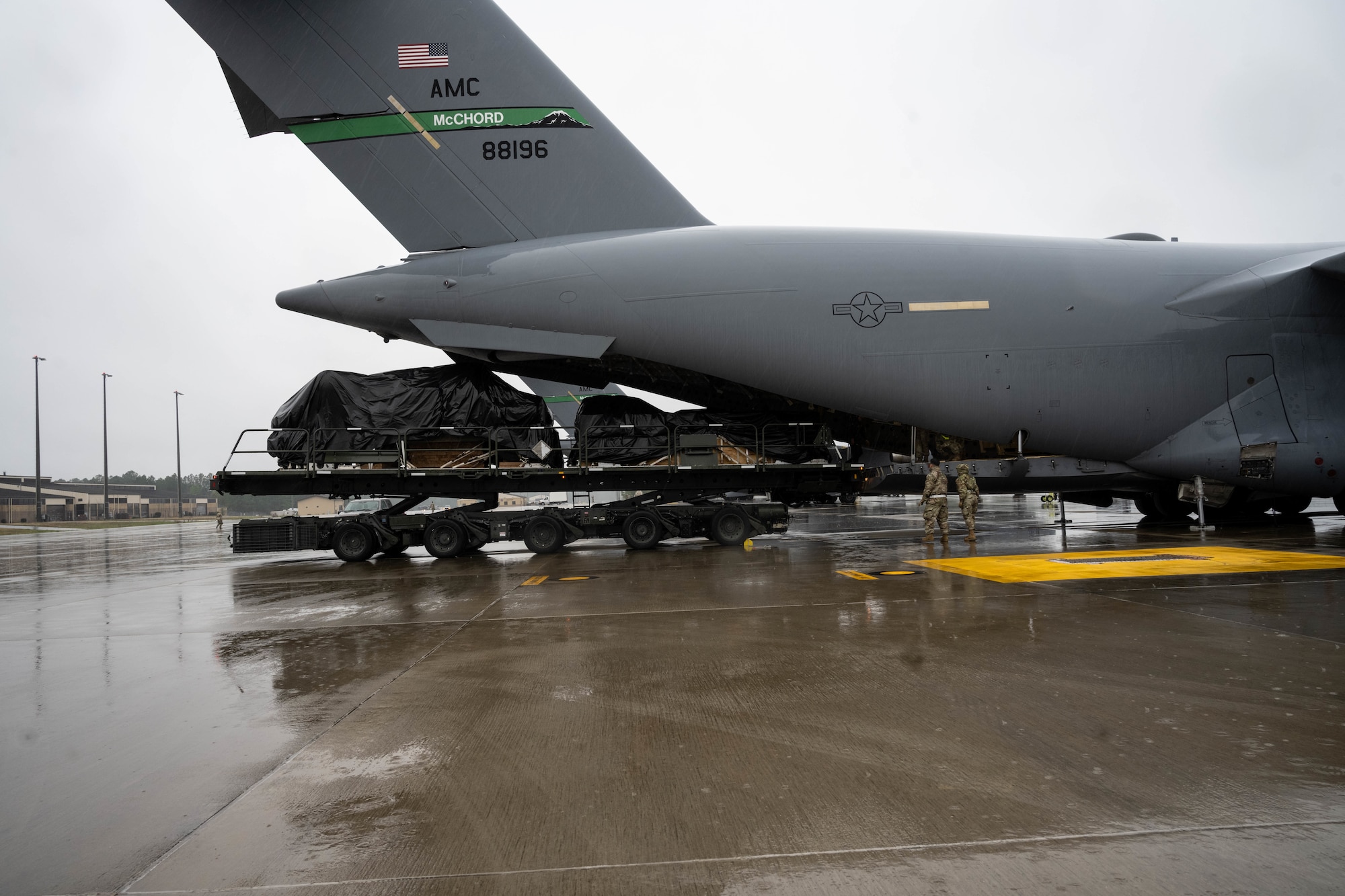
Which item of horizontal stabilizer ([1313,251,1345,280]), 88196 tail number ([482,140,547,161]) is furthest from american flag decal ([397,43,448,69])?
horizontal stabilizer ([1313,251,1345,280])

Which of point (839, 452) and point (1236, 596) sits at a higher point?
point (839, 452)

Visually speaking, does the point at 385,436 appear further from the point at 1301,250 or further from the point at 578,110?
the point at 1301,250

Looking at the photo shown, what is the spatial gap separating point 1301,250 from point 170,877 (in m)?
15.8

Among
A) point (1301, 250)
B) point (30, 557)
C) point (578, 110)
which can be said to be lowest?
point (30, 557)

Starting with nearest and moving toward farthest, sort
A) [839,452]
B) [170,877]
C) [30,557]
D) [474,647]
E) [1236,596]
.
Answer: [170,877]
[474,647]
[1236,596]
[839,452]
[30,557]

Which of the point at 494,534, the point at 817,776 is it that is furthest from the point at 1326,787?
the point at 494,534

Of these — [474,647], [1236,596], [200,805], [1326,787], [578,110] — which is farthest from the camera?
[578,110]

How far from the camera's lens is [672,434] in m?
11.9

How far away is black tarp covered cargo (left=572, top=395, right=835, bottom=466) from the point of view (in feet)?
38.7

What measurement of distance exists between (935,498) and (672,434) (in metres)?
4.28

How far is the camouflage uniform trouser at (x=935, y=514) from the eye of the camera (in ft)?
35.0

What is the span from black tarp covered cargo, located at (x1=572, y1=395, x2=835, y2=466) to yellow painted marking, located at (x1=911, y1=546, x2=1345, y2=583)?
136 inches

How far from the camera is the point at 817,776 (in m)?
2.68

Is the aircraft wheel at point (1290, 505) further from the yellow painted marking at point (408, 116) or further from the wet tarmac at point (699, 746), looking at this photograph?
the yellow painted marking at point (408, 116)
